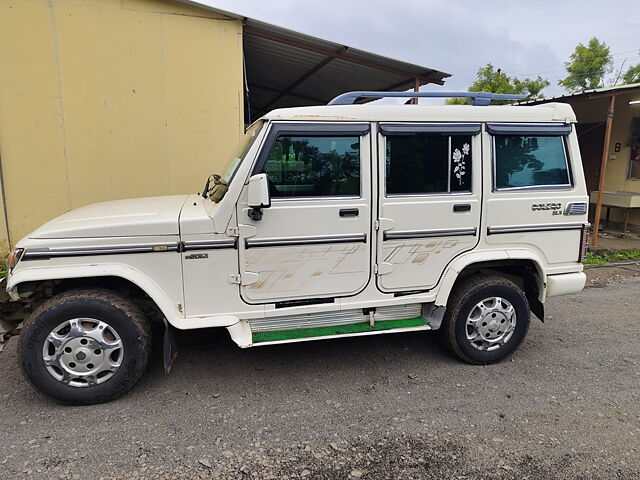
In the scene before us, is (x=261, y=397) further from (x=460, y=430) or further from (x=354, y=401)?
(x=460, y=430)

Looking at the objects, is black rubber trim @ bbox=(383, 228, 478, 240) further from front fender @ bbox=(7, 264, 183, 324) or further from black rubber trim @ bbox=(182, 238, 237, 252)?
front fender @ bbox=(7, 264, 183, 324)

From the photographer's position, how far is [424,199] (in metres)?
3.76

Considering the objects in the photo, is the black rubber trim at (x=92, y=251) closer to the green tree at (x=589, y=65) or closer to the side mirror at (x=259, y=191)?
the side mirror at (x=259, y=191)

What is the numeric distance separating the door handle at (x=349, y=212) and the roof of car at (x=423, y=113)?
2.35 feet

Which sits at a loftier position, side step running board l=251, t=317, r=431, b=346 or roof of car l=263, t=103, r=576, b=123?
roof of car l=263, t=103, r=576, b=123

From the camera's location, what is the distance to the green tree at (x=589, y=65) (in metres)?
30.8

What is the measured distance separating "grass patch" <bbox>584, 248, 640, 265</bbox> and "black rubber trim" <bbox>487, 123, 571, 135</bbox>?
4683 mm

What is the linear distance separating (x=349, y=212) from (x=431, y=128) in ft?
3.27

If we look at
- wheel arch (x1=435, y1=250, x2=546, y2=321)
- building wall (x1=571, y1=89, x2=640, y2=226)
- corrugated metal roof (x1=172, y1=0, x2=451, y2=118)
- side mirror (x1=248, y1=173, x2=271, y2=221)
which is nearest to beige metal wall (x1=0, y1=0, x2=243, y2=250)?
corrugated metal roof (x1=172, y1=0, x2=451, y2=118)

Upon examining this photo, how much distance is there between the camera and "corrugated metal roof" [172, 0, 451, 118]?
7188mm

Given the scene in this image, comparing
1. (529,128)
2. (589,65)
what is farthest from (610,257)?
(589,65)

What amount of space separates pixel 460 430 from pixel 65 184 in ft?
21.0

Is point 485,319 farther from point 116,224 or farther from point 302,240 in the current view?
point 116,224

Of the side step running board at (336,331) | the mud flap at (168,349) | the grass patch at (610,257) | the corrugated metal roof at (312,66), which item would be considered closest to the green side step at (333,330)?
the side step running board at (336,331)
